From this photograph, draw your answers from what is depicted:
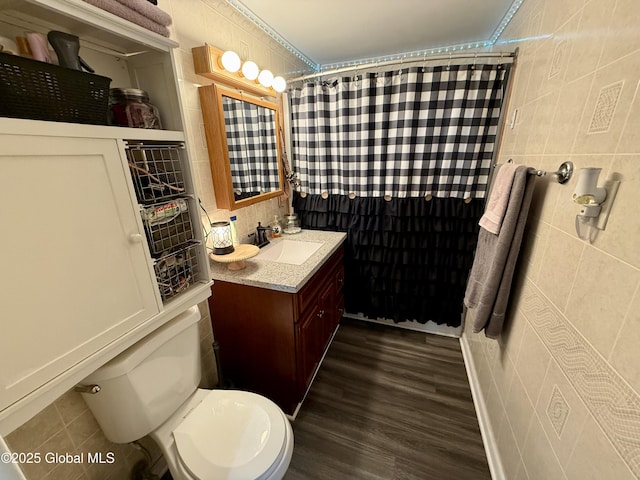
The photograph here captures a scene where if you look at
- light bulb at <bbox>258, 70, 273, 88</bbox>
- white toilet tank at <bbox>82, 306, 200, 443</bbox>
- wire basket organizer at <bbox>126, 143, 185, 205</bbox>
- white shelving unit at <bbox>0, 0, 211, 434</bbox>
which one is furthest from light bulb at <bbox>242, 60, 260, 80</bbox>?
white toilet tank at <bbox>82, 306, 200, 443</bbox>

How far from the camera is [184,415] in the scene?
1067 mm

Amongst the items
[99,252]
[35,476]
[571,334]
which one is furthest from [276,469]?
[571,334]

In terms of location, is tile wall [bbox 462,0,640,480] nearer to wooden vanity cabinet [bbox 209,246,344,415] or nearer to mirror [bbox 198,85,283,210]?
wooden vanity cabinet [bbox 209,246,344,415]

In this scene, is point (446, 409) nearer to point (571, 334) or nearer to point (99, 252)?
point (571, 334)

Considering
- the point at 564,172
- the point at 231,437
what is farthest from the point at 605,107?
the point at 231,437

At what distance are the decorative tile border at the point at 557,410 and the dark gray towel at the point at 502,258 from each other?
395mm

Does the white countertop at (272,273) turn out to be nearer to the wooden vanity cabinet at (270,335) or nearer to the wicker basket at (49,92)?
the wooden vanity cabinet at (270,335)

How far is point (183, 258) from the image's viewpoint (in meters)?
0.98

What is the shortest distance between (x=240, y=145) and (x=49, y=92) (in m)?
1.00

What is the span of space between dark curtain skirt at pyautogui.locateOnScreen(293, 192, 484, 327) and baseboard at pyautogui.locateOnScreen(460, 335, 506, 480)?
1.17 feet

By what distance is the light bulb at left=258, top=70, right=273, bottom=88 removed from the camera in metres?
1.55

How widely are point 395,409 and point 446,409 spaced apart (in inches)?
12.5

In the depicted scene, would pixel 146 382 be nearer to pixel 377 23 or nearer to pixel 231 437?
pixel 231 437

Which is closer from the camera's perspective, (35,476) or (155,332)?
(35,476)
